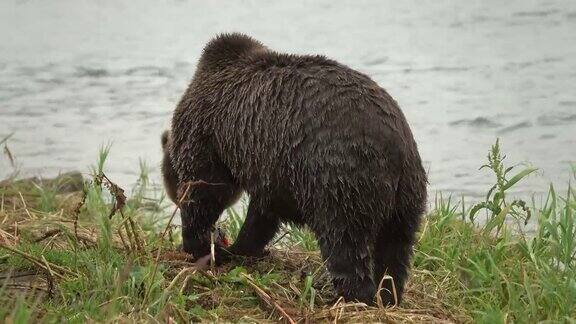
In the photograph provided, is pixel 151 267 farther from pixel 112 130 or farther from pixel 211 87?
pixel 112 130

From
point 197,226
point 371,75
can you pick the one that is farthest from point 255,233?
point 371,75

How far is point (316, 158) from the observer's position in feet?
17.0

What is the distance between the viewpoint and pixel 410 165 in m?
5.23

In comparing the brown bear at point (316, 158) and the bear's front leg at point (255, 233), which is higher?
the brown bear at point (316, 158)

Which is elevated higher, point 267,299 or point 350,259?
point 350,259

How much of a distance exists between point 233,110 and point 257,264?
1.04m

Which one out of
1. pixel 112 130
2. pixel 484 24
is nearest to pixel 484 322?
pixel 112 130

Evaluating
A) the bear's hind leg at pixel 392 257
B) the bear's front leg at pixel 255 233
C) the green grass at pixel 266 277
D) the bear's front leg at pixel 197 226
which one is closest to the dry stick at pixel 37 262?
the green grass at pixel 266 277

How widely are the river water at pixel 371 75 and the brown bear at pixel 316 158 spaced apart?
3.30 m

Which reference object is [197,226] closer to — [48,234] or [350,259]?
[48,234]

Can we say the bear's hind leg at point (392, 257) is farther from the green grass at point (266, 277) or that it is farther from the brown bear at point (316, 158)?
the green grass at point (266, 277)

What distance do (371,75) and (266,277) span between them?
6.59m

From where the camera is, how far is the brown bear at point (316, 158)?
16.8 feet

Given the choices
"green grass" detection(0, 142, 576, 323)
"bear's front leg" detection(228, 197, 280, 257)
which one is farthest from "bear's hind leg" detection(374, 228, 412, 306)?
"bear's front leg" detection(228, 197, 280, 257)
